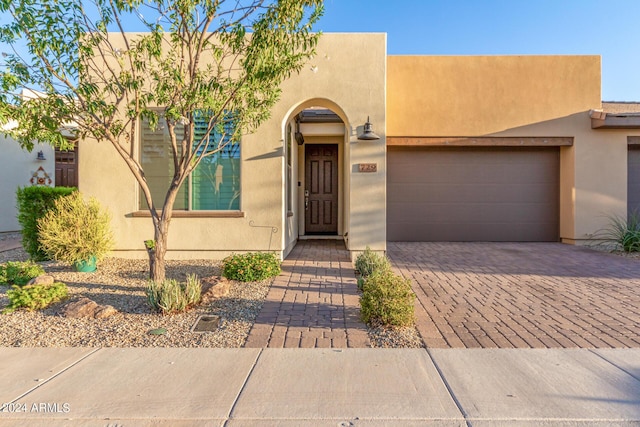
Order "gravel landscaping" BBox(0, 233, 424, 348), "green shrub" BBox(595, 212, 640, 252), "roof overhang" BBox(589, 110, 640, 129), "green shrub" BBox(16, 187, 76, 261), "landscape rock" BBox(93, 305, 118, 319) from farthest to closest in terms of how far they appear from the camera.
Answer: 1. "roof overhang" BBox(589, 110, 640, 129)
2. "green shrub" BBox(595, 212, 640, 252)
3. "green shrub" BBox(16, 187, 76, 261)
4. "landscape rock" BBox(93, 305, 118, 319)
5. "gravel landscaping" BBox(0, 233, 424, 348)

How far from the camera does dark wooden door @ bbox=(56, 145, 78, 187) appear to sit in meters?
15.3

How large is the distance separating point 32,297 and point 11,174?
1115cm

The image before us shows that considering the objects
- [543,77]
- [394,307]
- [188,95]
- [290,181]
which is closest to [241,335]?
[394,307]

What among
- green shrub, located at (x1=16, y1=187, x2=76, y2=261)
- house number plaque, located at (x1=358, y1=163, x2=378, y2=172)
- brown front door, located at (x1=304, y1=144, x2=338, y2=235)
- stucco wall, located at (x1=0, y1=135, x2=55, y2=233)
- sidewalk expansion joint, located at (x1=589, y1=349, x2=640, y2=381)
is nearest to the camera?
sidewalk expansion joint, located at (x1=589, y1=349, x2=640, y2=381)

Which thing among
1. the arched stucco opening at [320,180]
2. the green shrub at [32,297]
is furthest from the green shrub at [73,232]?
the arched stucco opening at [320,180]

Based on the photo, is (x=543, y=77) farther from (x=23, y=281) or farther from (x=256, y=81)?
(x=23, y=281)

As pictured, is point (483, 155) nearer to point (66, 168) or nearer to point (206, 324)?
point (206, 324)

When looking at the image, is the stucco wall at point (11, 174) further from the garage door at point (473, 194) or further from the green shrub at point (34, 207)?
the garage door at point (473, 194)

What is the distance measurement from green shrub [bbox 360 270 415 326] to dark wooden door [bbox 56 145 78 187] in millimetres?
15261

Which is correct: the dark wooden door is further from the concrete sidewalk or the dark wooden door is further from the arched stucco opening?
the concrete sidewalk

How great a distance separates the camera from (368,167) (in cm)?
750

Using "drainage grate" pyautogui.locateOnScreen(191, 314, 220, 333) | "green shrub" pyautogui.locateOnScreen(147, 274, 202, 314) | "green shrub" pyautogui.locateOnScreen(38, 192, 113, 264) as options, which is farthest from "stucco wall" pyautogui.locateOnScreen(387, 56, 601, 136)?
"drainage grate" pyautogui.locateOnScreen(191, 314, 220, 333)

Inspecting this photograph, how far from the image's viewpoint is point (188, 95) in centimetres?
459

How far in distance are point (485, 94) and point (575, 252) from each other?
14.9 feet
